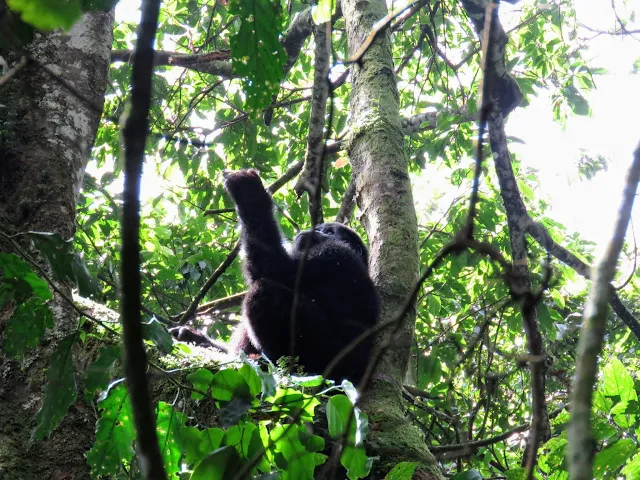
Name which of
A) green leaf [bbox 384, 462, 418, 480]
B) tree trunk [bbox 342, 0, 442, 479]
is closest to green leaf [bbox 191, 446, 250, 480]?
green leaf [bbox 384, 462, 418, 480]

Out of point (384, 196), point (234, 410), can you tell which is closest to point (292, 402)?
point (234, 410)

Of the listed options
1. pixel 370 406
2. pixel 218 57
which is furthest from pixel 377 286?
pixel 218 57

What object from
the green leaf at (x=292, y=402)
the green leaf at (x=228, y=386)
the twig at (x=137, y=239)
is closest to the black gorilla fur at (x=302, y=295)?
the green leaf at (x=292, y=402)

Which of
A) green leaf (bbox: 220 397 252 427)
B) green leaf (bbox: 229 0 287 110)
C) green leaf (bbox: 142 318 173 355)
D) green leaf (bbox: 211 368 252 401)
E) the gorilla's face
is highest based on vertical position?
the gorilla's face

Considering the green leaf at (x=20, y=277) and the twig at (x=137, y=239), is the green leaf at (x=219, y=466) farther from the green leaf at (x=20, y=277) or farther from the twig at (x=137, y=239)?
the twig at (x=137, y=239)

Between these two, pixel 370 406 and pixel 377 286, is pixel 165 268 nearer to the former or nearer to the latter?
pixel 377 286

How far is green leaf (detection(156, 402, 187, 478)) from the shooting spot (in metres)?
1.67

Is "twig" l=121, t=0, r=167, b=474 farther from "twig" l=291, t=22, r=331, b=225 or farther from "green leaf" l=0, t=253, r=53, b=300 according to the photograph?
"twig" l=291, t=22, r=331, b=225

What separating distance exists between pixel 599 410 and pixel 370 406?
94 cm

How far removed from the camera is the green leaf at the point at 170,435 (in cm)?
167

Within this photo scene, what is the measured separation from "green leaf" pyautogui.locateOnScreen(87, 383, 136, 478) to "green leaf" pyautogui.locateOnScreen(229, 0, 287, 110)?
92 centimetres

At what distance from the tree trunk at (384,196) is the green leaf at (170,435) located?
0.97 meters

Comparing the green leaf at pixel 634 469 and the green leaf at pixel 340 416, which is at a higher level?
the green leaf at pixel 340 416

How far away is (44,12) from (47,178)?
1.70 m
